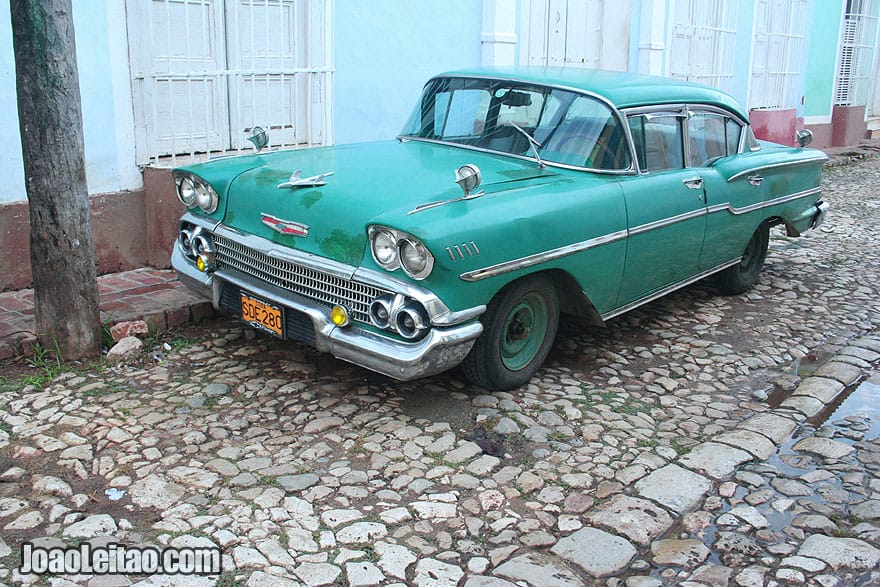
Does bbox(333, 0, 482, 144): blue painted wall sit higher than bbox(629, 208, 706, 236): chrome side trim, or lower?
higher

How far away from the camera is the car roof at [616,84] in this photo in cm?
489

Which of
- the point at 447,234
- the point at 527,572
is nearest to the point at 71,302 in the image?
the point at 447,234

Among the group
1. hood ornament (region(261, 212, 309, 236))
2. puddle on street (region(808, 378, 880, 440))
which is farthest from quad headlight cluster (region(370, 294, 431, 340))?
puddle on street (region(808, 378, 880, 440))

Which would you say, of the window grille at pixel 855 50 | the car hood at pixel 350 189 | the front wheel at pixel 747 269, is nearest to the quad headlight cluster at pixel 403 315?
the car hood at pixel 350 189

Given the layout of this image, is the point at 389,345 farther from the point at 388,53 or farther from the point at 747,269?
the point at 388,53

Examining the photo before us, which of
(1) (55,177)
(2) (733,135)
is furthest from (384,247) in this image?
(2) (733,135)

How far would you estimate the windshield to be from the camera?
4.73 meters

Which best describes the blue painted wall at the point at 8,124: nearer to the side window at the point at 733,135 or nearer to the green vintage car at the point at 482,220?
the green vintage car at the point at 482,220

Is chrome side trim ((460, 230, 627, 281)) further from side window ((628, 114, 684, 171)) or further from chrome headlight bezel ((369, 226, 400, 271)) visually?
side window ((628, 114, 684, 171))

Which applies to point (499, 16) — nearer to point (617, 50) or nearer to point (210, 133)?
point (617, 50)

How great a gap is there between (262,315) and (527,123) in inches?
74.0

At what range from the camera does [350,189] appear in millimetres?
4109

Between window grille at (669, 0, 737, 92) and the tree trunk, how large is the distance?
848 centimetres

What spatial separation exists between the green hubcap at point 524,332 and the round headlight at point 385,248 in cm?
79
